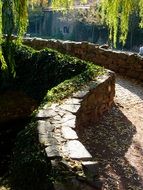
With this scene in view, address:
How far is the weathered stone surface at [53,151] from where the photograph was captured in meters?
5.60

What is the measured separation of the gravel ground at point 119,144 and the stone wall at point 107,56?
2099 millimetres

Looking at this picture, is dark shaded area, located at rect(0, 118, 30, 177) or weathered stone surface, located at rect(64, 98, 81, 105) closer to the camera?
weathered stone surface, located at rect(64, 98, 81, 105)

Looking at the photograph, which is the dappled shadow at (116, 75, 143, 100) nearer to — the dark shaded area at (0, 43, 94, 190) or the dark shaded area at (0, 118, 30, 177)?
the dark shaded area at (0, 43, 94, 190)

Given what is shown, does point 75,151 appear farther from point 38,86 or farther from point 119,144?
point 38,86

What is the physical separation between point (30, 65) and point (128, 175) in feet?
20.4

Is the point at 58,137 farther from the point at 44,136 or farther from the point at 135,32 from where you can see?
the point at 135,32

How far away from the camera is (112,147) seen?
291 inches

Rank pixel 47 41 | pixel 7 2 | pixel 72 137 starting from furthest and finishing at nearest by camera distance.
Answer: pixel 47 41
pixel 72 137
pixel 7 2

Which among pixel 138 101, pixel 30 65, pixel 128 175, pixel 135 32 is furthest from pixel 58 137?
pixel 135 32

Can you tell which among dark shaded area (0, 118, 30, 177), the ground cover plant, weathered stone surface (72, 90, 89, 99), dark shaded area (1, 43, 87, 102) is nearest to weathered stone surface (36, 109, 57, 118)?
the ground cover plant

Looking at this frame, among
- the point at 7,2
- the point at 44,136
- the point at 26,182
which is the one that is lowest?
the point at 26,182

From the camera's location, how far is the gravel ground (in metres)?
6.21

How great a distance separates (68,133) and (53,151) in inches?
25.9

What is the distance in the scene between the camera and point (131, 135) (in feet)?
26.8
